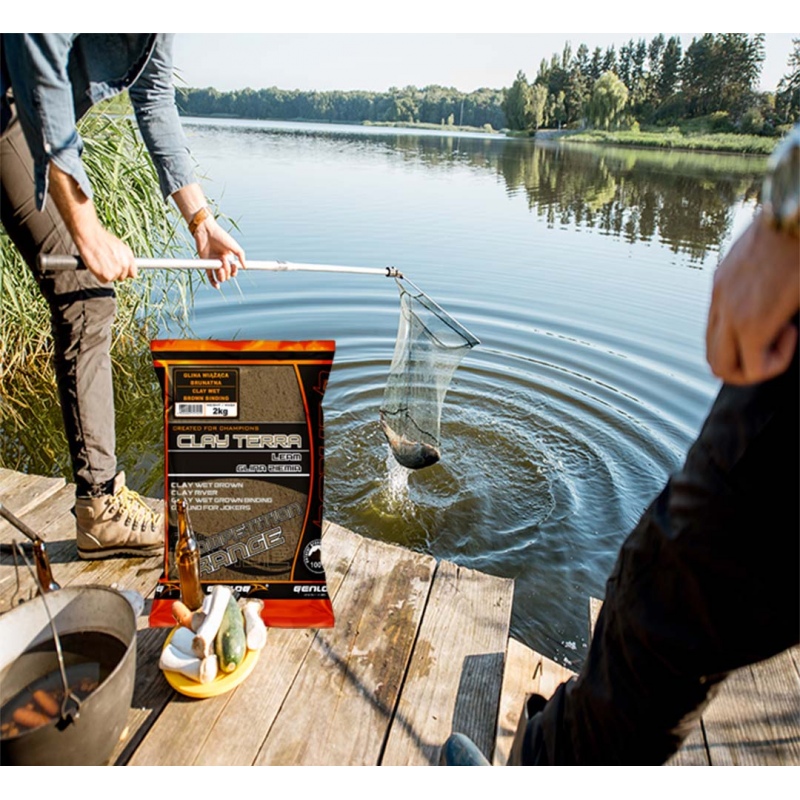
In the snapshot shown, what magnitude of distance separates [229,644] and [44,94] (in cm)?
154

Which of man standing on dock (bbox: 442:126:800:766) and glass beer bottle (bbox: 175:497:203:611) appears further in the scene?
glass beer bottle (bbox: 175:497:203:611)

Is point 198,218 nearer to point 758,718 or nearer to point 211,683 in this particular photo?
point 211,683

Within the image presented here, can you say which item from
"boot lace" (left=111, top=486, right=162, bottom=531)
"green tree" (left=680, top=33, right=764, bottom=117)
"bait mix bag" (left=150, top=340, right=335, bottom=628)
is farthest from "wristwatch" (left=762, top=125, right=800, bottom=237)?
"green tree" (left=680, top=33, right=764, bottom=117)

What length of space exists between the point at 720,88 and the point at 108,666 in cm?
4085

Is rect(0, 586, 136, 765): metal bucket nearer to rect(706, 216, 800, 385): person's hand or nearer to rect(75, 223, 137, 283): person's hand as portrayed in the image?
rect(75, 223, 137, 283): person's hand

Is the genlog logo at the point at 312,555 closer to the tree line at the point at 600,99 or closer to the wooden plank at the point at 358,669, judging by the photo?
the wooden plank at the point at 358,669

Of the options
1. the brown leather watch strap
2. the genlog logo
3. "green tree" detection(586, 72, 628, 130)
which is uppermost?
"green tree" detection(586, 72, 628, 130)

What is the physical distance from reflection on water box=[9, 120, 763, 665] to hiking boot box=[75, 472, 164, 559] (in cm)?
132

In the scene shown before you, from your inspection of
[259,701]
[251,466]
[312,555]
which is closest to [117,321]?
[251,466]

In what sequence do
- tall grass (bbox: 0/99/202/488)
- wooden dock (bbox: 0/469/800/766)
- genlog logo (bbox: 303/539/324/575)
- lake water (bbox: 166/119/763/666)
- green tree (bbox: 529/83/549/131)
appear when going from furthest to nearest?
1. green tree (bbox: 529/83/549/131)
2. tall grass (bbox: 0/99/202/488)
3. lake water (bbox: 166/119/763/666)
4. genlog logo (bbox: 303/539/324/575)
5. wooden dock (bbox: 0/469/800/766)

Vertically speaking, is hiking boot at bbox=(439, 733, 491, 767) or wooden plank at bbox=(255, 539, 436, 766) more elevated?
hiking boot at bbox=(439, 733, 491, 767)

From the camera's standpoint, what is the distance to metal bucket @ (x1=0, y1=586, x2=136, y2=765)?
130cm
